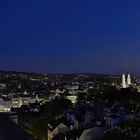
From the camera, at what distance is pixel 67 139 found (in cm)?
3831

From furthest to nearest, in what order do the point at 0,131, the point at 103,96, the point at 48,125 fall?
the point at 103,96 < the point at 48,125 < the point at 0,131

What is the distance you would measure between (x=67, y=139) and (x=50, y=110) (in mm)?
31655

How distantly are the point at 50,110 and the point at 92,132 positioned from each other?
33554mm

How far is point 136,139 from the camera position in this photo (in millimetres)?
29359

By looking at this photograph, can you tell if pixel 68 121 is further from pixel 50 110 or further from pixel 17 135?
pixel 17 135

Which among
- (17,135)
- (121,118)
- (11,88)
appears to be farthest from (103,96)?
(11,88)

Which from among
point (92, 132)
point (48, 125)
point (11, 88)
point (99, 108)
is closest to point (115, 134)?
point (92, 132)

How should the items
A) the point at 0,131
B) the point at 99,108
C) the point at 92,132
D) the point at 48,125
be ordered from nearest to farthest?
the point at 0,131
the point at 92,132
the point at 48,125
the point at 99,108

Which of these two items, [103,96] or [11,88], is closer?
[103,96]

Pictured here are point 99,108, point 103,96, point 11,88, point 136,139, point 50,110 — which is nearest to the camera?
point 136,139

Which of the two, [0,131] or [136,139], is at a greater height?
[0,131]

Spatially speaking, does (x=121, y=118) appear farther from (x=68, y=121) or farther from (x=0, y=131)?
(x=0, y=131)

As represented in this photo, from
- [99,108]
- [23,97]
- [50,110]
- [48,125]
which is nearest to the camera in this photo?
[48,125]

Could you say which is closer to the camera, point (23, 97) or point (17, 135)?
point (17, 135)
